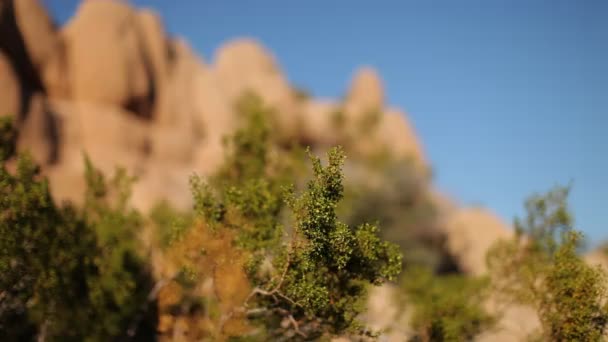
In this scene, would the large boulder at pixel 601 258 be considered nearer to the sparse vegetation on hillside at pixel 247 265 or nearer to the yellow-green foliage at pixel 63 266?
the sparse vegetation on hillside at pixel 247 265

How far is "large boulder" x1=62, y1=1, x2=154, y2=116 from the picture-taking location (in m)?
36.3

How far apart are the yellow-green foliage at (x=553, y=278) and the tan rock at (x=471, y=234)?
2962 centimetres

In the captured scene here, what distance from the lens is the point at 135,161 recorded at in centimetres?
3625

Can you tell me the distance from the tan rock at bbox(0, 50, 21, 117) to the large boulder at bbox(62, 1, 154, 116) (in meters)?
8.11

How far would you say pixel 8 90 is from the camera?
1065 inches

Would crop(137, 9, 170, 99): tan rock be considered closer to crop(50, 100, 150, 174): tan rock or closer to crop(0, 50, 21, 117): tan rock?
crop(50, 100, 150, 174): tan rock

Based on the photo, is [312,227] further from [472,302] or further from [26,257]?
[472,302]

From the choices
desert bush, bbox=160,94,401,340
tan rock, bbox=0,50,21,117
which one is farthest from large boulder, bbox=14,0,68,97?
desert bush, bbox=160,94,401,340

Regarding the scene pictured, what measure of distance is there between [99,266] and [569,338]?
52.4 ft

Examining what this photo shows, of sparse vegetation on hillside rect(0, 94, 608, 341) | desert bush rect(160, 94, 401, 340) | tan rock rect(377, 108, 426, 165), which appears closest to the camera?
desert bush rect(160, 94, 401, 340)

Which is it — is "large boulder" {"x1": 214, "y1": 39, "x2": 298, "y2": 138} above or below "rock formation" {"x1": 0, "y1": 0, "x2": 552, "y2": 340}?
above

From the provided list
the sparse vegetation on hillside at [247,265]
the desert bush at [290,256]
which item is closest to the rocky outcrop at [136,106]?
the sparse vegetation on hillside at [247,265]

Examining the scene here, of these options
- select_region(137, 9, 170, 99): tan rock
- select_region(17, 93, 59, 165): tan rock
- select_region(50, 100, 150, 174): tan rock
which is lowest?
select_region(17, 93, 59, 165): tan rock

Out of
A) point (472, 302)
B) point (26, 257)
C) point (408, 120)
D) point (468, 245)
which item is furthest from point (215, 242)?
point (408, 120)
